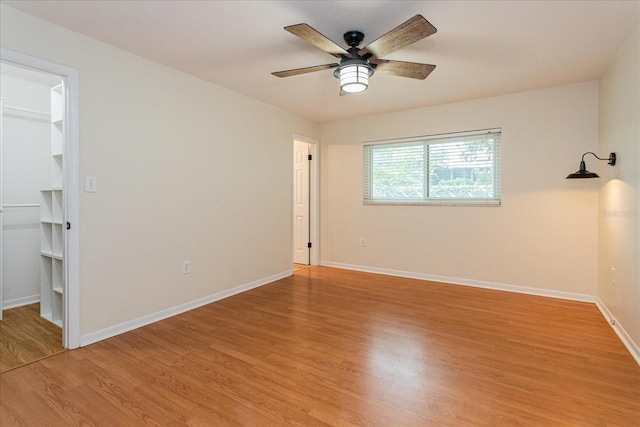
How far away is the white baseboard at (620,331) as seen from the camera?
88.7 inches

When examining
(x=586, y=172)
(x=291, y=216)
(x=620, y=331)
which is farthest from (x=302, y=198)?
(x=620, y=331)

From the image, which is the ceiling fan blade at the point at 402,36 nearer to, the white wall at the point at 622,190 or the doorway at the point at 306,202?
the white wall at the point at 622,190

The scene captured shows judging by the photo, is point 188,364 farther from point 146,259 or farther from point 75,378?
point 146,259

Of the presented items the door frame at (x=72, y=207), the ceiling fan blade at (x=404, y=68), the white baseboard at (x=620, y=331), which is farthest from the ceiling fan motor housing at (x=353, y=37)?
the white baseboard at (x=620, y=331)

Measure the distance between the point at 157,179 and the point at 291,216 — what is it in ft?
6.82

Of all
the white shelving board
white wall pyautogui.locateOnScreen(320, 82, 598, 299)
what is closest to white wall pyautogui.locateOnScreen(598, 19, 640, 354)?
white wall pyautogui.locateOnScreen(320, 82, 598, 299)

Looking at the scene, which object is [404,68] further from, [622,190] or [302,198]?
[302,198]

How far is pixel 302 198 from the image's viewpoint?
5.46 metres

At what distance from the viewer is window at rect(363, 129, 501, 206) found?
13.3 feet

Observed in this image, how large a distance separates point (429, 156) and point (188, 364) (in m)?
3.81

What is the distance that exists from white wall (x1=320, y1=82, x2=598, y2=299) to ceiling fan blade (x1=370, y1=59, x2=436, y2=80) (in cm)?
196

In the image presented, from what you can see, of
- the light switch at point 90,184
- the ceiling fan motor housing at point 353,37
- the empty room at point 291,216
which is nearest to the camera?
the empty room at point 291,216

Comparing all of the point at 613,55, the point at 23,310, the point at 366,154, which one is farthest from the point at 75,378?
the point at 613,55

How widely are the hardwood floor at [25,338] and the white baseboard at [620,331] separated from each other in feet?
13.8
